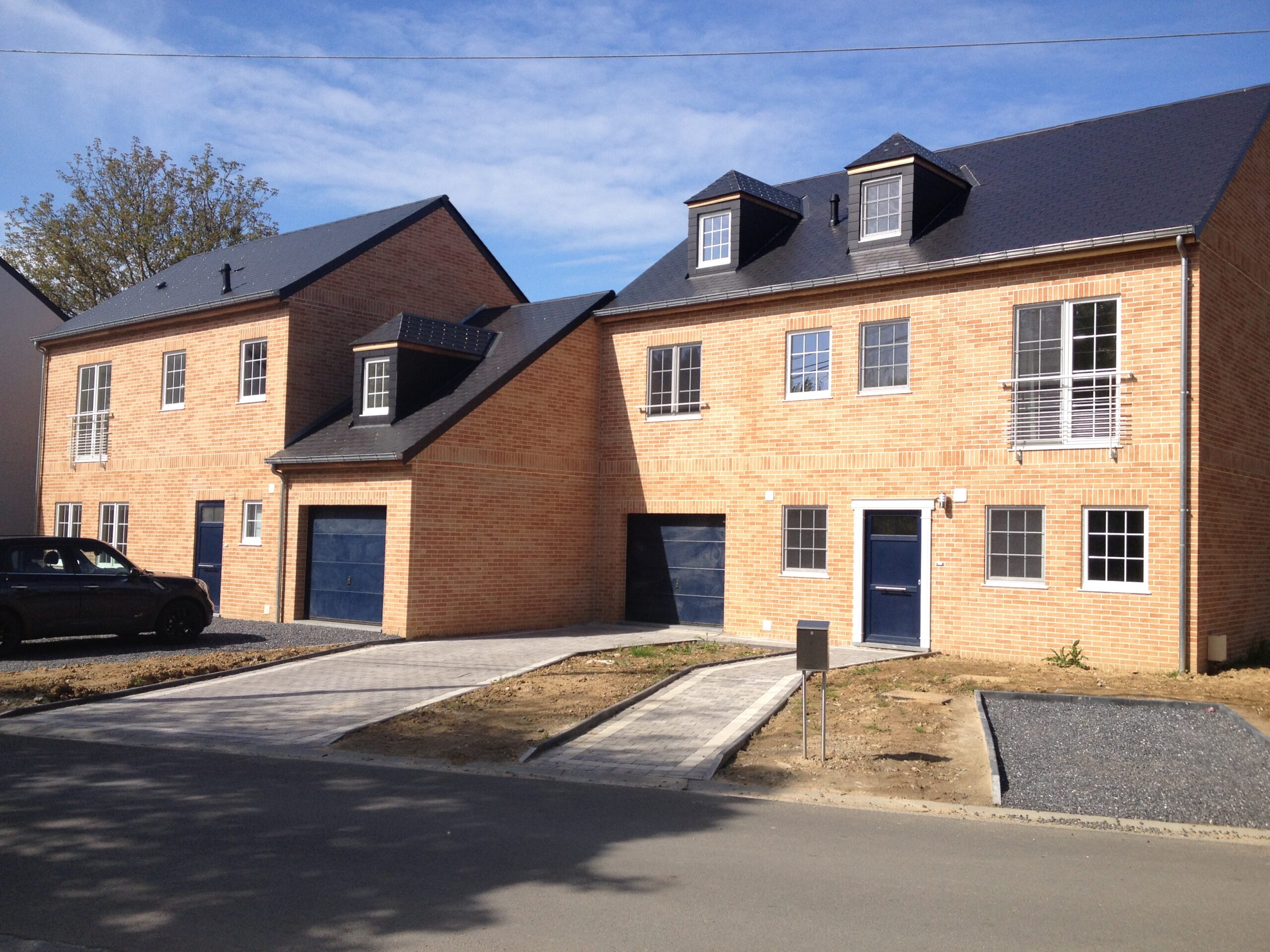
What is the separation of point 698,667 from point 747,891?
833cm

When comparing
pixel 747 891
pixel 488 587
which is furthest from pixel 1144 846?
pixel 488 587

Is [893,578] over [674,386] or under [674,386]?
under

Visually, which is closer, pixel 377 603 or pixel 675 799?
pixel 675 799

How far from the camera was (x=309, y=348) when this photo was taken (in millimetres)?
21594

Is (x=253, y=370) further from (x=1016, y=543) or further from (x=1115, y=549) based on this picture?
(x=1115, y=549)

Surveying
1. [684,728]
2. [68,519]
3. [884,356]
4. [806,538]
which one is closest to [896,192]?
[884,356]

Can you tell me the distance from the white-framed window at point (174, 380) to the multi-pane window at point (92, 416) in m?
2.16

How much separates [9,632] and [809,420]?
1244 cm

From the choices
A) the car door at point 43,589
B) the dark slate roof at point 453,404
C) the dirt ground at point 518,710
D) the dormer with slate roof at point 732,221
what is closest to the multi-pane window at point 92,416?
the dark slate roof at point 453,404

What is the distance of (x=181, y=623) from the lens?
1706 centimetres

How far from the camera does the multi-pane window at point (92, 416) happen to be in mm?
25141

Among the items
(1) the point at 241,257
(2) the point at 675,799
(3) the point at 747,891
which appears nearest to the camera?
(3) the point at 747,891

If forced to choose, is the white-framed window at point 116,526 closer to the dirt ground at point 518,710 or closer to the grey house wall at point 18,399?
the grey house wall at point 18,399

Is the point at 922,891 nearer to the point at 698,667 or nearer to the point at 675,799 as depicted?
the point at 675,799
